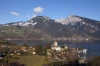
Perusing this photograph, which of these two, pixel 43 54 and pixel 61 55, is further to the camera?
pixel 43 54

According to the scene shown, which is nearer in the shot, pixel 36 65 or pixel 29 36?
pixel 36 65

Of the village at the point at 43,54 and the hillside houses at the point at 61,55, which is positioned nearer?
the village at the point at 43,54

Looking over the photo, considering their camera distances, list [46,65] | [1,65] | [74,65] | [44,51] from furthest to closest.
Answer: [44,51] → [74,65] → [46,65] → [1,65]

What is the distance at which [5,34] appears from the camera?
18675 cm

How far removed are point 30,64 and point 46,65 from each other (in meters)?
3.16

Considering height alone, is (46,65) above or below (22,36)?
below

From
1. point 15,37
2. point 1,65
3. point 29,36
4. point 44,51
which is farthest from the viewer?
point 29,36

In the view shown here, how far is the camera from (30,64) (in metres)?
34.6

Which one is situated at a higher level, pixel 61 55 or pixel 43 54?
pixel 43 54

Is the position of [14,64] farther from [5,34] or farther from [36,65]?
[5,34]

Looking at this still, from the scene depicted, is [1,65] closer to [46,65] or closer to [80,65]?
[46,65]

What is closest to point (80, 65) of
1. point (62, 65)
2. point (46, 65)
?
point (62, 65)

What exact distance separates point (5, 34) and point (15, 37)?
37.7 feet

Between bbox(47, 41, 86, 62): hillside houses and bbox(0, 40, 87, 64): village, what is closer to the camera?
bbox(0, 40, 87, 64): village
